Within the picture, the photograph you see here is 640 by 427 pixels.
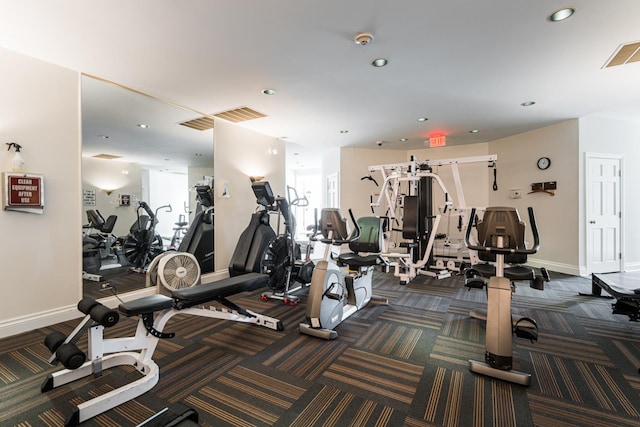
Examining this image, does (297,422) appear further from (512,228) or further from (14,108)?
(14,108)

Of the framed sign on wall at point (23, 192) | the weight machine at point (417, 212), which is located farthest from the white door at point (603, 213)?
the framed sign on wall at point (23, 192)

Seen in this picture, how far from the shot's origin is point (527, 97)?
13.9 feet

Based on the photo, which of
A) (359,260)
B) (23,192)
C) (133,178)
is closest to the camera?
(23,192)

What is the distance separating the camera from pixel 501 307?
2205mm

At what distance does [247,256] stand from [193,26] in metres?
2.70

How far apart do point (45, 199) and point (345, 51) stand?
3517 millimetres

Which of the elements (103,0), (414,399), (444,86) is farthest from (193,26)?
(414,399)

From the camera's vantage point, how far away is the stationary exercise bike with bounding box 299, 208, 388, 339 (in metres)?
2.91

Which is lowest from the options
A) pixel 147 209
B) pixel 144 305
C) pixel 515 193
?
pixel 144 305

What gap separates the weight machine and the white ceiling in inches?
38.6

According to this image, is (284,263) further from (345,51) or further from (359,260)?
(345,51)

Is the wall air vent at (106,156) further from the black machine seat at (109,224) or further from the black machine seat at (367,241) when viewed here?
the black machine seat at (367,241)

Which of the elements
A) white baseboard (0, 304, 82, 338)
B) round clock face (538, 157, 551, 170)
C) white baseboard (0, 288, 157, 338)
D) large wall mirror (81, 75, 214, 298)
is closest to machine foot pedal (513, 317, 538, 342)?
large wall mirror (81, 75, 214, 298)

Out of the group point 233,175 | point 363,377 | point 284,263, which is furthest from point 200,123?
point 363,377
